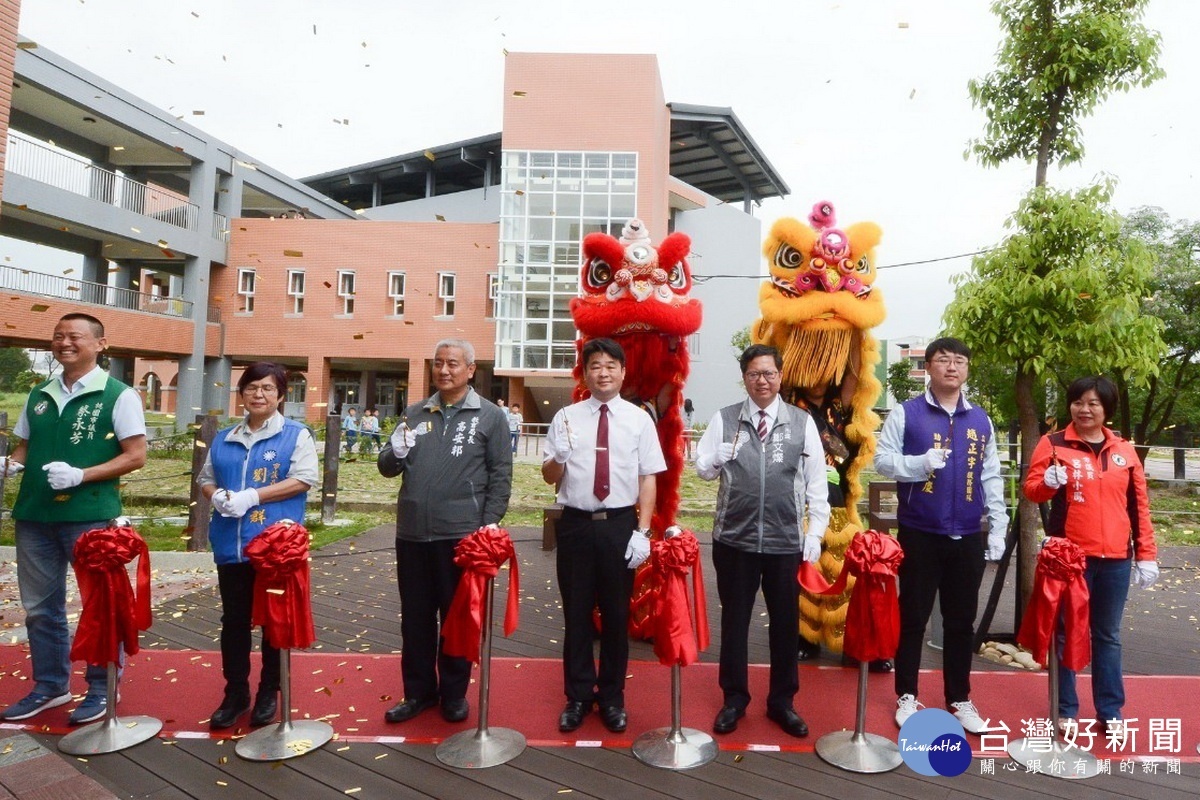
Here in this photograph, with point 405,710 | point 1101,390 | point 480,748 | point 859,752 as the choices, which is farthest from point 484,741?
point 1101,390

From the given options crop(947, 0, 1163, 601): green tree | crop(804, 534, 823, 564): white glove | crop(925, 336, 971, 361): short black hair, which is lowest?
crop(804, 534, 823, 564): white glove

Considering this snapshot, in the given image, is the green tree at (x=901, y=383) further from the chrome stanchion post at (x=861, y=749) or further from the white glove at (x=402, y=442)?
the white glove at (x=402, y=442)

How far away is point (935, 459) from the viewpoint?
2.91m

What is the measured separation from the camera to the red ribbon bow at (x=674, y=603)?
2.75 m

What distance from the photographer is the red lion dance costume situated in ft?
12.0

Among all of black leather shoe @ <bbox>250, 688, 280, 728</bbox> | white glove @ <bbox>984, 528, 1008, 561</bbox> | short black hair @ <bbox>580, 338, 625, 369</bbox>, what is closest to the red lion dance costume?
short black hair @ <bbox>580, 338, 625, 369</bbox>

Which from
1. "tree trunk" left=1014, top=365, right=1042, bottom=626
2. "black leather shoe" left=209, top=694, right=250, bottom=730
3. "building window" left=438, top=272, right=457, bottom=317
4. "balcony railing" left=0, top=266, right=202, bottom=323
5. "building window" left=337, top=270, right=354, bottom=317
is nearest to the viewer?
"black leather shoe" left=209, top=694, right=250, bottom=730

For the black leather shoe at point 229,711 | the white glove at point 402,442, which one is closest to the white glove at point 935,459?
the white glove at point 402,442

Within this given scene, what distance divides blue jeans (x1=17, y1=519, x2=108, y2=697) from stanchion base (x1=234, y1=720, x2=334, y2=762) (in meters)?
0.72

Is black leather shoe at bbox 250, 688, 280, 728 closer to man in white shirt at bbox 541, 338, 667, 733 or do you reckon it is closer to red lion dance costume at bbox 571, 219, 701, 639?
man in white shirt at bbox 541, 338, 667, 733

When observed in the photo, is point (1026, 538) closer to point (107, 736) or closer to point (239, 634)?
point (239, 634)

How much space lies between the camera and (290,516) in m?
2.95

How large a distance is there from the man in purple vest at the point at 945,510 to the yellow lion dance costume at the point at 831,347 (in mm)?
632

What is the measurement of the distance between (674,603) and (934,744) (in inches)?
47.1
